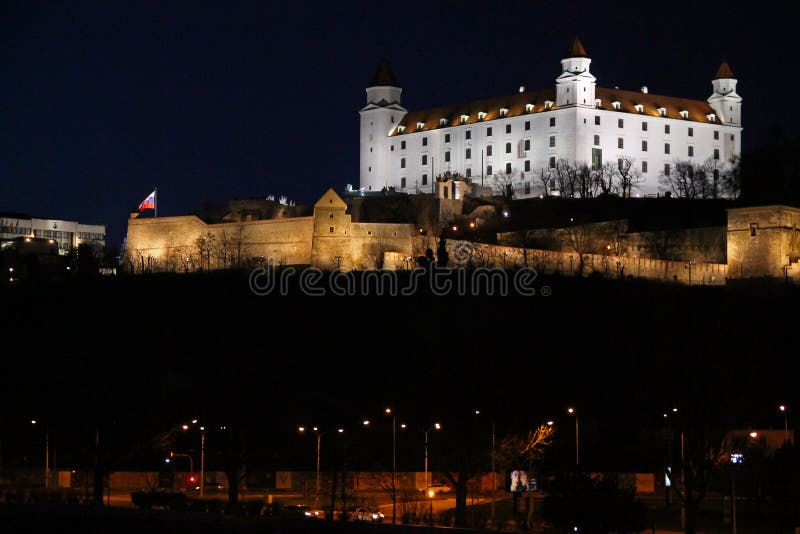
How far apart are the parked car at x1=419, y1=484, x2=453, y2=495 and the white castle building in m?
49.7

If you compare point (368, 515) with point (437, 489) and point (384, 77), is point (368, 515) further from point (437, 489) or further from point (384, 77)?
point (384, 77)

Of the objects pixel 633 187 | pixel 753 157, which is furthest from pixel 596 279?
pixel 753 157

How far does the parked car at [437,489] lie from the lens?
38125mm

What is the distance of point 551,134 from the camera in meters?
88.9

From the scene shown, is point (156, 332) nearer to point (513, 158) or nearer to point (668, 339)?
point (668, 339)

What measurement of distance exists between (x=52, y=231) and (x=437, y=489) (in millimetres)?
90388

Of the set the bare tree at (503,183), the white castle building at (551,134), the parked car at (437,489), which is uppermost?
the white castle building at (551,134)

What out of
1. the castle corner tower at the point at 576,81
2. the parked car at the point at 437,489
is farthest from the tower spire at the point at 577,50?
the parked car at the point at 437,489

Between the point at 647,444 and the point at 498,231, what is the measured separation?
37690mm

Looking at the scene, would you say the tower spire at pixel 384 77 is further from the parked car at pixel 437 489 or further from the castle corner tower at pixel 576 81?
the parked car at pixel 437 489

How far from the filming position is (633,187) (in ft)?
289

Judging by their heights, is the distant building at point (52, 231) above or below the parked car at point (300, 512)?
above

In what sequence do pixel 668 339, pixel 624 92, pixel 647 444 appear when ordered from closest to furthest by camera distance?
pixel 647 444 < pixel 668 339 < pixel 624 92

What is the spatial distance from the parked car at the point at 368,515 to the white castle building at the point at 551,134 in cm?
5600
